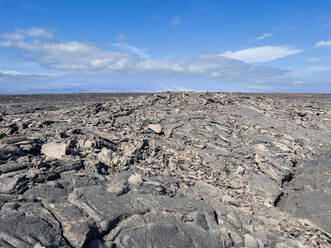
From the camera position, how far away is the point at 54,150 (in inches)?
240

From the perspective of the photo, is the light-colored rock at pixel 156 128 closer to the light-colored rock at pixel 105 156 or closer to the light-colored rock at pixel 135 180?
the light-colored rock at pixel 105 156

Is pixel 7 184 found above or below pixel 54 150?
below

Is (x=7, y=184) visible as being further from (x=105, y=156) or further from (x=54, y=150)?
(x=105, y=156)

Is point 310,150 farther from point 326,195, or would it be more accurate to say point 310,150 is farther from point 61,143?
point 61,143

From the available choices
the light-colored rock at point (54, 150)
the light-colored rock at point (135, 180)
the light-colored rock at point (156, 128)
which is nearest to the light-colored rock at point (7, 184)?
the light-colored rock at point (54, 150)

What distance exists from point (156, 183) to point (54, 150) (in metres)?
2.31

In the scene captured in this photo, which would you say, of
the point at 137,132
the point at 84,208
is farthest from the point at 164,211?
the point at 137,132

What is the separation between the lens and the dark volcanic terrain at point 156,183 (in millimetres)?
4254

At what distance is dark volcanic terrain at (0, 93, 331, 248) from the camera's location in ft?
14.0

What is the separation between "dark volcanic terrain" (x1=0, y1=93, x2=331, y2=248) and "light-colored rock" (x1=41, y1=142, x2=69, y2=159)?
2cm

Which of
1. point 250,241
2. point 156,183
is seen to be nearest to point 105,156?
point 156,183

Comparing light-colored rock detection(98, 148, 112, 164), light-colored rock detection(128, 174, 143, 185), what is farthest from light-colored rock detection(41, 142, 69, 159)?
light-colored rock detection(128, 174, 143, 185)

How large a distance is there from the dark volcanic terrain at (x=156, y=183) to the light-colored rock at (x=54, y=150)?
23 millimetres

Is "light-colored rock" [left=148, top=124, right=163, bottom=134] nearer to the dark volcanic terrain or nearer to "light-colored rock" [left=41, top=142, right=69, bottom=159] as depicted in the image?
the dark volcanic terrain
